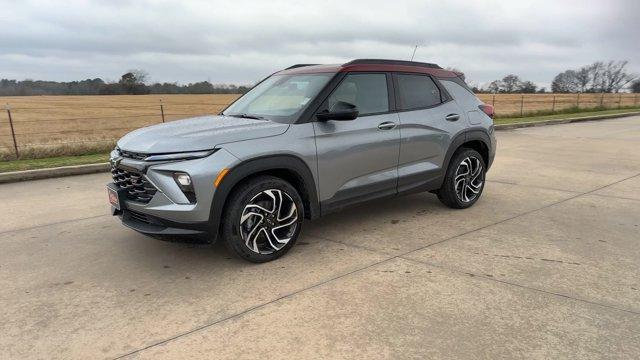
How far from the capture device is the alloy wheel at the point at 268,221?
405 centimetres

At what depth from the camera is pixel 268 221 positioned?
4152 millimetres

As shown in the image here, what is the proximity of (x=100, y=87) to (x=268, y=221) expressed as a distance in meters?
64.4

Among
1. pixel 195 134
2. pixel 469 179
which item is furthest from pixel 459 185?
pixel 195 134

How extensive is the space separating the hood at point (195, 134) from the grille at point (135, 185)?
213mm

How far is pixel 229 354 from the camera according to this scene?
2855mm

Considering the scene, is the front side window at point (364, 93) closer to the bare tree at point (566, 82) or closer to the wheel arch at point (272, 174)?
the wheel arch at point (272, 174)

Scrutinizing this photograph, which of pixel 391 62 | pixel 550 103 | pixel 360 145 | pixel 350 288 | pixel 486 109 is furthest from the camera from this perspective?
pixel 550 103

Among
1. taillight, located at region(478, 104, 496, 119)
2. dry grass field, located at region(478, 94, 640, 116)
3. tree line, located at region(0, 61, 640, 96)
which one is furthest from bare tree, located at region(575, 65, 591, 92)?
taillight, located at region(478, 104, 496, 119)

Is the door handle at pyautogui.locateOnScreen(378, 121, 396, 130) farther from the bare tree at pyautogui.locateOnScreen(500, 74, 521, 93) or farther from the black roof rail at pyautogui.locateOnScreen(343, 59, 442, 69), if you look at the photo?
the bare tree at pyautogui.locateOnScreen(500, 74, 521, 93)

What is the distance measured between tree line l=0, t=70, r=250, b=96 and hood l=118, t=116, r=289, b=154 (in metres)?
30.0

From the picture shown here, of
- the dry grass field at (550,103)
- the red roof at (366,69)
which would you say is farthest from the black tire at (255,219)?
the dry grass field at (550,103)

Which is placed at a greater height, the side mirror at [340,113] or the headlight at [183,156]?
the side mirror at [340,113]

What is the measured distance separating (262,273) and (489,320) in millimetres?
1779

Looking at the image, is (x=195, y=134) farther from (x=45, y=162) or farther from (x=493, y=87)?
(x=493, y=87)
